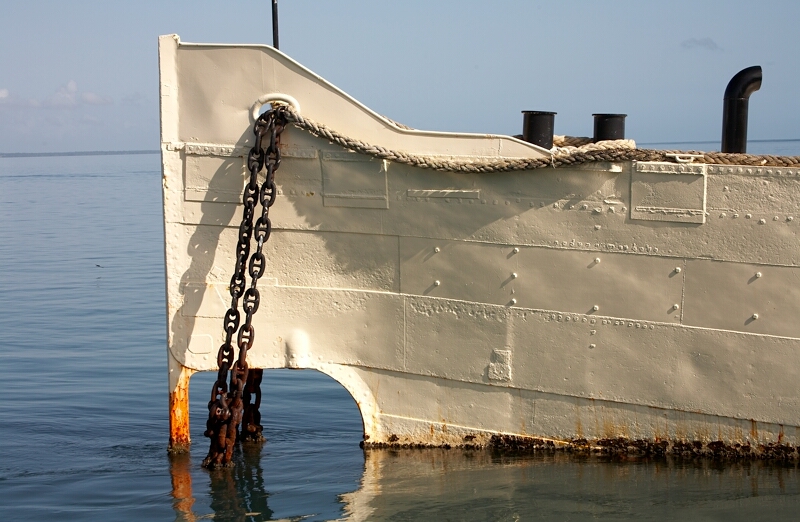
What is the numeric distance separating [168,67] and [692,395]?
4245 millimetres

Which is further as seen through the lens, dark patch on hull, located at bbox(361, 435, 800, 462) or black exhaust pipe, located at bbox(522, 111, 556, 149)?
black exhaust pipe, located at bbox(522, 111, 556, 149)

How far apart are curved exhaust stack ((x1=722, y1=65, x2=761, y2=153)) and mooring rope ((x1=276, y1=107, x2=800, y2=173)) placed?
0.75 metres

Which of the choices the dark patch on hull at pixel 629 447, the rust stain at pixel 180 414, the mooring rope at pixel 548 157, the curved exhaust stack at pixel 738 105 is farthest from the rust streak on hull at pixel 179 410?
the curved exhaust stack at pixel 738 105

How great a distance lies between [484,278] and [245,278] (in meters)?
1.67

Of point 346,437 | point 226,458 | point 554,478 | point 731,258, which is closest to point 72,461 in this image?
point 226,458

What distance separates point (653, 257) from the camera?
537 cm

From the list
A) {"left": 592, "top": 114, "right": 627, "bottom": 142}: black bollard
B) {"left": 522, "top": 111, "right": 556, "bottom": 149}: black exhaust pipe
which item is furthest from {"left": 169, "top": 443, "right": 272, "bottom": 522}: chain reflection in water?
{"left": 592, "top": 114, "right": 627, "bottom": 142}: black bollard

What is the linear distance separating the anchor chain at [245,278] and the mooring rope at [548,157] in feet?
0.78

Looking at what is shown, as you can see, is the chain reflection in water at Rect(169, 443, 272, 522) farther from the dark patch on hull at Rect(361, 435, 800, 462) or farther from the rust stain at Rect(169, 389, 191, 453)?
the dark patch on hull at Rect(361, 435, 800, 462)

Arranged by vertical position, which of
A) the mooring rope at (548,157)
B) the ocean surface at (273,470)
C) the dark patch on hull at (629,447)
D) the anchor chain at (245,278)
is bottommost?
the ocean surface at (273,470)

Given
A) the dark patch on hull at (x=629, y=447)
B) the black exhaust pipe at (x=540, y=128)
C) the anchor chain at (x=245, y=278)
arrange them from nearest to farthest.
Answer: the dark patch on hull at (x=629, y=447) < the anchor chain at (x=245, y=278) < the black exhaust pipe at (x=540, y=128)

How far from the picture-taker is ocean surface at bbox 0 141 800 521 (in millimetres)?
5273

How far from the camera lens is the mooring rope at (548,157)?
5270 mm

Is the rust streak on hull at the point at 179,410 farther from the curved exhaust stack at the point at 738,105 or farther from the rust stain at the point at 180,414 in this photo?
the curved exhaust stack at the point at 738,105
